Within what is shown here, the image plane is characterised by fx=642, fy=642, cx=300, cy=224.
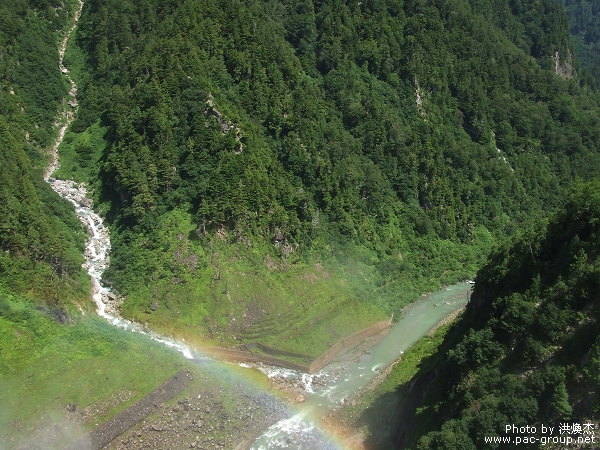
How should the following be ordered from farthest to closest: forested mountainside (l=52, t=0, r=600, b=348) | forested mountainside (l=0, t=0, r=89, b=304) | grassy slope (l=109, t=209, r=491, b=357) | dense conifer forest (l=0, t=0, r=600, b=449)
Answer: forested mountainside (l=52, t=0, r=600, b=348) → grassy slope (l=109, t=209, r=491, b=357) → forested mountainside (l=0, t=0, r=89, b=304) → dense conifer forest (l=0, t=0, r=600, b=449)

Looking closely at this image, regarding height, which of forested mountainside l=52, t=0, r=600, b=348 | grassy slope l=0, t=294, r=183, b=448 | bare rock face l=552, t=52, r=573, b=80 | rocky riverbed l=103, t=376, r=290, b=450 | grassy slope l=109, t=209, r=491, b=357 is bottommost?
grassy slope l=0, t=294, r=183, b=448

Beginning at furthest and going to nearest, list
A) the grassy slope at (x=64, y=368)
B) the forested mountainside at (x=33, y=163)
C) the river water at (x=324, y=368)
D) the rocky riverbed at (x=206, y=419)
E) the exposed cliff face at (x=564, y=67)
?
1. the exposed cliff face at (x=564, y=67)
2. the forested mountainside at (x=33, y=163)
3. the river water at (x=324, y=368)
4. the rocky riverbed at (x=206, y=419)
5. the grassy slope at (x=64, y=368)

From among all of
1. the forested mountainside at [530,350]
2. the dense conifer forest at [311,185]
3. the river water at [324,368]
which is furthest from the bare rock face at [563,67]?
the forested mountainside at [530,350]

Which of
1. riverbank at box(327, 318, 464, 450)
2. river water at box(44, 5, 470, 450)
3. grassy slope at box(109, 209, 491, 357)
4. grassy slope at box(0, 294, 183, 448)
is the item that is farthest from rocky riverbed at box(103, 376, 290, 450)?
grassy slope at box(109, 209, 491, 357)

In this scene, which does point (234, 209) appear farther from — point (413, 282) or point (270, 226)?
point (413, 282)

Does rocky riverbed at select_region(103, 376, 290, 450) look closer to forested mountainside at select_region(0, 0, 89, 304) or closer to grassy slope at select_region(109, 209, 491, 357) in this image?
grassy slope at select_region(109, 209, 491, 357)

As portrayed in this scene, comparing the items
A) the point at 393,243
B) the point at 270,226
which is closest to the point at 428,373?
the point at 270,226

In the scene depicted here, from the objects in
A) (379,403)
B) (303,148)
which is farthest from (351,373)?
(303,148)

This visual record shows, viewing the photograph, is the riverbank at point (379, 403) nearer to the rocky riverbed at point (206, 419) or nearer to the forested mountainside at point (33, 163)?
the rocky riverbed at point (206, 419)
